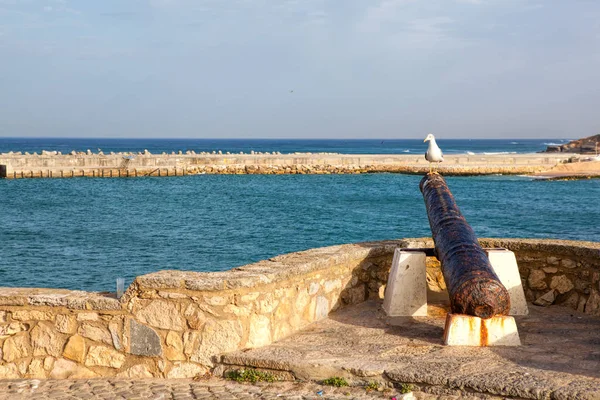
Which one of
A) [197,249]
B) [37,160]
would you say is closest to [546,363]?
[197,249]

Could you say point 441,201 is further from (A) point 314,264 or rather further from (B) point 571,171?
(B) point 571,171

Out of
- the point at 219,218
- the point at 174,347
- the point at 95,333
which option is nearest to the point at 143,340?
the point at 174,347

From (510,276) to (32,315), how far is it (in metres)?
3.57

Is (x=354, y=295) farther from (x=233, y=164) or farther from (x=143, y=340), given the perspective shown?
(x=233, y=164)

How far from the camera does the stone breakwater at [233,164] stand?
5262 cm

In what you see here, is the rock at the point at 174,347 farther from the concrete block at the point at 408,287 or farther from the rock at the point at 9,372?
the concrete block at the point at 408,287

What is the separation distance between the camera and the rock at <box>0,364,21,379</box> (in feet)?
14.9

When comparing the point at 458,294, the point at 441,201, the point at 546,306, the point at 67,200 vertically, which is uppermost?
the point at 441,201

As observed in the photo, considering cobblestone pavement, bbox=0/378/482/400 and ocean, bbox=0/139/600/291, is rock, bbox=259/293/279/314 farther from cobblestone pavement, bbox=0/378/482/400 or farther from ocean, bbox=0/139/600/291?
ocean, bbox=0/139/600/291

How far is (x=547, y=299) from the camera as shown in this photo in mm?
6047

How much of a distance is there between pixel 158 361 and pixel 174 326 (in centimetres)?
24

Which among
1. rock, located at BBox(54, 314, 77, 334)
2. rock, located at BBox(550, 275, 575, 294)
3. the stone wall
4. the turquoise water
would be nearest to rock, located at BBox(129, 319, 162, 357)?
the stone wall

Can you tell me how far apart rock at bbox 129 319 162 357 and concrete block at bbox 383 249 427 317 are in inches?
77.0

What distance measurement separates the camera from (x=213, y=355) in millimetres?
4527
